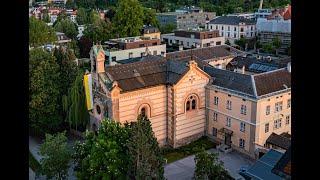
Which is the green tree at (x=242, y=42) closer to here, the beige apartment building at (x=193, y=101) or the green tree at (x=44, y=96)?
the beige apartment building at (x=193, y=101)

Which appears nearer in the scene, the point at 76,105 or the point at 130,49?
the point at 76,105

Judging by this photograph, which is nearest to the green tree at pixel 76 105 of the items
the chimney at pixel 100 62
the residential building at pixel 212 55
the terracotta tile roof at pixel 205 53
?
the chimney at pixel 100 62

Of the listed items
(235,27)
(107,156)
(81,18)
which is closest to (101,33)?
(235,27)

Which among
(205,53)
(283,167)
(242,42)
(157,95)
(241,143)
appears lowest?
(241,143)

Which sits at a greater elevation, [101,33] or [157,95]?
[101,33]

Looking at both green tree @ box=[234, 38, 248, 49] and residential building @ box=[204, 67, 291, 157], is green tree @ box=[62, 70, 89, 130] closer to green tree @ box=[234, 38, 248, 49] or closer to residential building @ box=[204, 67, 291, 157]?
residential building @ box=[204, 67, 291, 157]

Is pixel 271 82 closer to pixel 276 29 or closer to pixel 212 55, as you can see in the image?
pixel 212 55
